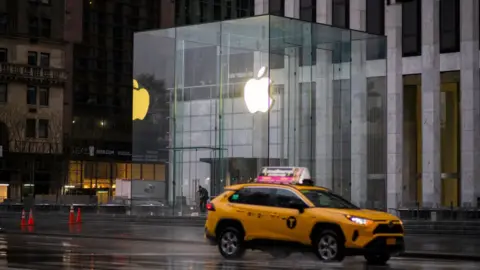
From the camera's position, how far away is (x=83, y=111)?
91.1m

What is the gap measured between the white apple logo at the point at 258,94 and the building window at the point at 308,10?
14.5 metres

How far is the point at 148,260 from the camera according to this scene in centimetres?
1812

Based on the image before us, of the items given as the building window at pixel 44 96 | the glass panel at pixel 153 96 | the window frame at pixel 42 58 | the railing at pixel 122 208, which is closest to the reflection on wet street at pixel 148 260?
the railing at pixel 122 208

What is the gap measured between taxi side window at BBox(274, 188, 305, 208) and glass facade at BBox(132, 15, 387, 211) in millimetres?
19023

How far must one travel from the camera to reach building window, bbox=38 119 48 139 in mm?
83562

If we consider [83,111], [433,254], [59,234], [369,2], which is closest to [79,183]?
[83,111]

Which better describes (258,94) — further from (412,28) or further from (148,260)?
(148,260)

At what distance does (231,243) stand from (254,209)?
1034 mm

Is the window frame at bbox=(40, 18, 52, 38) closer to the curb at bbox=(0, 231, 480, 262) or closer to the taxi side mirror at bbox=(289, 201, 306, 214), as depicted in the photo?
the curb at bbox=(0, 231, 480, 262)

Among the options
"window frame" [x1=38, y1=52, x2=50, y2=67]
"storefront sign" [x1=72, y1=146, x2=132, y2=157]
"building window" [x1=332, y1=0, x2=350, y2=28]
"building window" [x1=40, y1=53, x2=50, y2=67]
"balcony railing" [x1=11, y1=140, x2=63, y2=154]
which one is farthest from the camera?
"storefront sign" [x1=72, y1=146, x2=132, y2=157]

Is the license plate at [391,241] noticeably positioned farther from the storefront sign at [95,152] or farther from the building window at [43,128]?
the storefront sign at [95,152]

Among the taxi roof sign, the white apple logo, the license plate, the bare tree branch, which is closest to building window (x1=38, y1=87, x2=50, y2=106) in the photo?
the bare tree branch

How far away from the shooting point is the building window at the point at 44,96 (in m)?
84.7

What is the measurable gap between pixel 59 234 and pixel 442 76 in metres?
26.1
